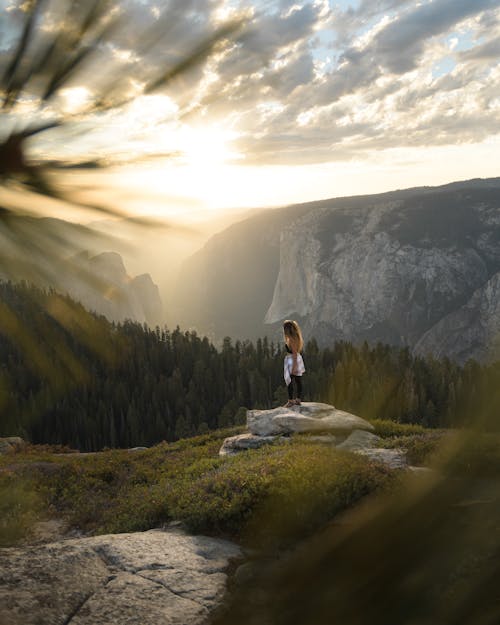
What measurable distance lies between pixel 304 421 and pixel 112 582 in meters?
12.0

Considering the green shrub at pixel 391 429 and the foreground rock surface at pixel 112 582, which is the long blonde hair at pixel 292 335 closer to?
the green shrub at pixel 391 429

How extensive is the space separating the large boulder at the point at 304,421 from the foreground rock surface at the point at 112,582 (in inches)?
366

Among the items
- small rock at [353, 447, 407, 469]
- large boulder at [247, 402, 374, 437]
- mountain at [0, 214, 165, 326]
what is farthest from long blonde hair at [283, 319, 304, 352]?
mountain at [0, 214, 165, 326]

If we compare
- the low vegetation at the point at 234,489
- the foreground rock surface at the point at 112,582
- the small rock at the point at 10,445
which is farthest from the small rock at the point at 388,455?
the small rock at the point at 10,445

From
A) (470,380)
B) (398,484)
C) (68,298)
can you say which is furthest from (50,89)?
(470,380)

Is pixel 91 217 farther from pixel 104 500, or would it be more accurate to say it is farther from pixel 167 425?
pixel 167 425

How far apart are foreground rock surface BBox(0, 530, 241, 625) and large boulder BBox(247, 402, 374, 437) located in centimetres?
931

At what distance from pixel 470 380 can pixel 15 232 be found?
99.8 metres

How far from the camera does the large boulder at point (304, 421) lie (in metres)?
18.4

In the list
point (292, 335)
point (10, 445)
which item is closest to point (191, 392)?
point (10, 445)

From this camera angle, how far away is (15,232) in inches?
115

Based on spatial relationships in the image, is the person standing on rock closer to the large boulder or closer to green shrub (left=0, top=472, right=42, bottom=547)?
the large boulder

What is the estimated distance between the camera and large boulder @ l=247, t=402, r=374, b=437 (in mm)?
18406

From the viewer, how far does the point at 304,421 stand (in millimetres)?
18531
